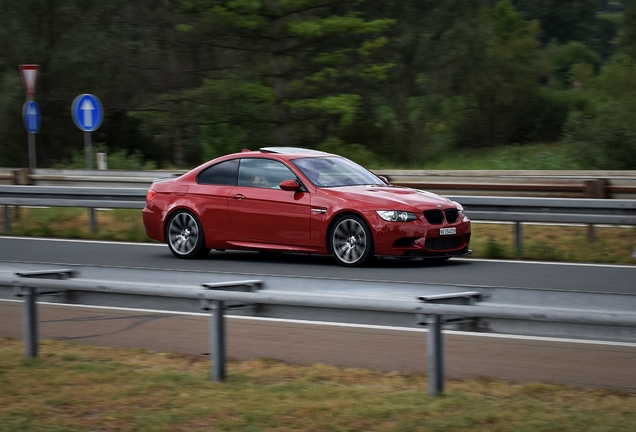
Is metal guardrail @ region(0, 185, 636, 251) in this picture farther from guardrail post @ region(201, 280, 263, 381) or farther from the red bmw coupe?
guardrail post @ region(201, 280, 263, 381)

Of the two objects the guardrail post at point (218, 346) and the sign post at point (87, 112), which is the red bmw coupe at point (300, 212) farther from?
the sign post at point (87, 112)

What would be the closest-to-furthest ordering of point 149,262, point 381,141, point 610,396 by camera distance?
point 610,396 → point 149,262 → point 381,141

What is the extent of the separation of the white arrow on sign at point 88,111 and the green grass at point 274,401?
1571 centimetres

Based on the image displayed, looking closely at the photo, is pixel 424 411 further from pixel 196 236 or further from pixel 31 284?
pixel 196 236

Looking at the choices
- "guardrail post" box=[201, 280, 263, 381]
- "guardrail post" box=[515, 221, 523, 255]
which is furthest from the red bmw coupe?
"guardrail post" box=[201, 280, 263, 381]

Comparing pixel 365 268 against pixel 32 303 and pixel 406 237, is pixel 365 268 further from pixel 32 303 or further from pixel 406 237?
pixel 32 303

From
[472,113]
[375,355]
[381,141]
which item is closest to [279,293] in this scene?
[375,355]

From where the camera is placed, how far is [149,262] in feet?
46.0

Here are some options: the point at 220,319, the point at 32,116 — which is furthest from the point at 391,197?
the point at 32,116

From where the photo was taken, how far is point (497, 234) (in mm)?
17219

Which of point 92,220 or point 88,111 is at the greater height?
point 88,111

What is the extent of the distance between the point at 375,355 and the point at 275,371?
96 centimetres

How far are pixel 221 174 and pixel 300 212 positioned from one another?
1508 millimetres

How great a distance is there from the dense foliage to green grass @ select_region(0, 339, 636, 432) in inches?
916
